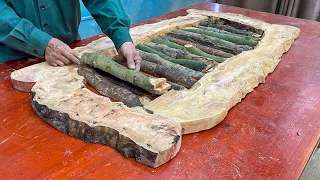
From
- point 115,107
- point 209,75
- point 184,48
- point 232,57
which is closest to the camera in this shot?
point 115,107

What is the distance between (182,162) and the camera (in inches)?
47.2

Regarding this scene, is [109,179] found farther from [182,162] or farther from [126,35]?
[126,35]

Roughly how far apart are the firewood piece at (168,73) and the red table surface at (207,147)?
306mm

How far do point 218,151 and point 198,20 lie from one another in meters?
1.76

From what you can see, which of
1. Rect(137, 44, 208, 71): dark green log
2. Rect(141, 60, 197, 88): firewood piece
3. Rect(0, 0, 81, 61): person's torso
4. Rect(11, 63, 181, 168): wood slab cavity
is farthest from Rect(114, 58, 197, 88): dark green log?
Rect(0, 0, 81, 61): person's torso

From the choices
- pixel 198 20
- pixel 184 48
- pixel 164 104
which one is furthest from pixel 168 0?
pixel 164 104

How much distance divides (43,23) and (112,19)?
46 cm

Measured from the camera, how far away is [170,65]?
6.20 feet

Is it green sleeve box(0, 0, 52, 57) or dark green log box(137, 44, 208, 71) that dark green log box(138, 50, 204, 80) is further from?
green sleeve box(0, 0, 52, 57)

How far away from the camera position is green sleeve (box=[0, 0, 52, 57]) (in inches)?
Answer: 69.7

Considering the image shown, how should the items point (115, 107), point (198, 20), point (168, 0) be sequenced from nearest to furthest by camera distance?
point (115, 107) < point (198, 20) < point (168, 0)

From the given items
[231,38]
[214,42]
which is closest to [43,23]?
[214,42]

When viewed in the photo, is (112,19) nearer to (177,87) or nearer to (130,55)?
(130,55)

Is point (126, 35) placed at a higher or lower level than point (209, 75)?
higher
